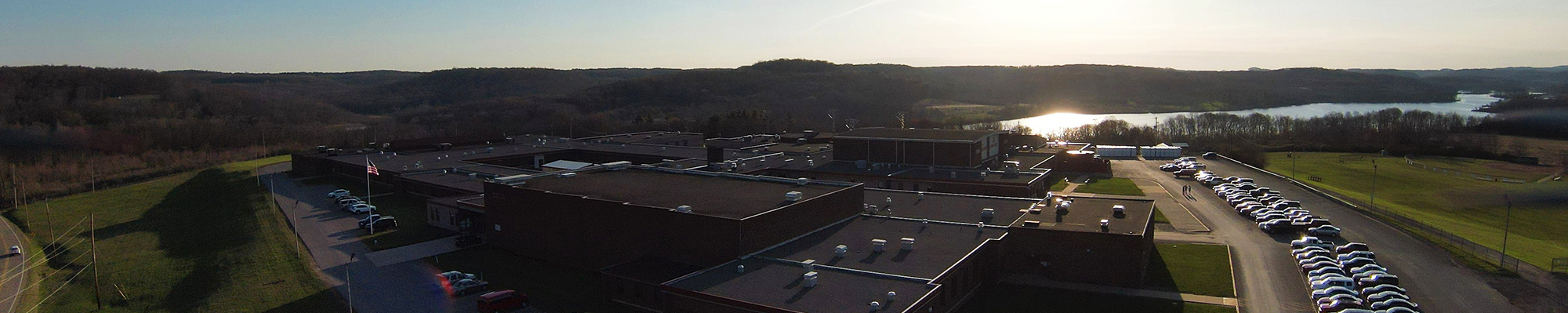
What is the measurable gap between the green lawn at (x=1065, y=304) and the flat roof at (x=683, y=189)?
5.99 m

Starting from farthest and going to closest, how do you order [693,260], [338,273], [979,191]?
[979,191]
[338,273]
[693,260]

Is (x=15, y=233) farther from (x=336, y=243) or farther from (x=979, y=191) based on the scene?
(x=979, y=191)

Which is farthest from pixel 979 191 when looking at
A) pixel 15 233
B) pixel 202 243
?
pixel 15 233

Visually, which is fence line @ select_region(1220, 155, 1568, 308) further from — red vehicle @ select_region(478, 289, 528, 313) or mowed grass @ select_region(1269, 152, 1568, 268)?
red vehicle @ select_region(478, 289, 528, 313)

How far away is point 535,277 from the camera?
23125 millimetres

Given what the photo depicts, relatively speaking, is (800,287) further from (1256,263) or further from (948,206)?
(1256,263)

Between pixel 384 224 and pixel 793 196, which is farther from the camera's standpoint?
pixel 384 224

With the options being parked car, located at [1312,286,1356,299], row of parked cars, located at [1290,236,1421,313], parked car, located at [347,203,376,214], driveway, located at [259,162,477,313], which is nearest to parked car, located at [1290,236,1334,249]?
row of parked cars, located at [1290,236,1421,313]

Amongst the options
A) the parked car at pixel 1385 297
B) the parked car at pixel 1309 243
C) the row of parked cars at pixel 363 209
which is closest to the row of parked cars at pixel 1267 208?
the parked car at pixel 1309 243

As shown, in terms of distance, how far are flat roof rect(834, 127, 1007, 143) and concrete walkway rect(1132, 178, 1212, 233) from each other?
879 centimetres

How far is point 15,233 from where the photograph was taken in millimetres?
35938

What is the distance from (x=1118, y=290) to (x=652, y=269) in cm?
1257

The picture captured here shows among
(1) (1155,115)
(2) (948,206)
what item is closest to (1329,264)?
(2) (948,206)

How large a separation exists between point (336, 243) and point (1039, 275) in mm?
24730
